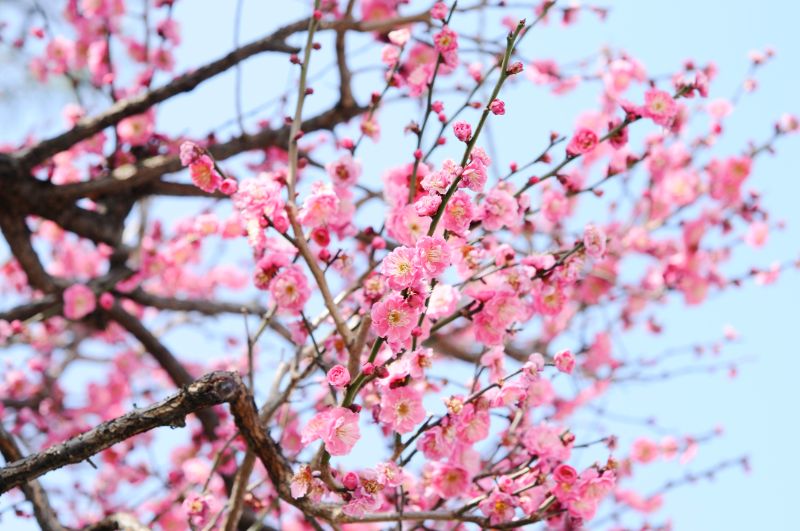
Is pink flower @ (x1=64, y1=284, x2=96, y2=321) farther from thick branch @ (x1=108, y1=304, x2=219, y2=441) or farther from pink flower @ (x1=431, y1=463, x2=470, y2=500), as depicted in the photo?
A: pink flower @ (x1=431, y1=463, x2=470, y2=500)

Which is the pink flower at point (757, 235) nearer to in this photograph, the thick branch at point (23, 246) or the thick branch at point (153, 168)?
the thick branch at point (153, 168)

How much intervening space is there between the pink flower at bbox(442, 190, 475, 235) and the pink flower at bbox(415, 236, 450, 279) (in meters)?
0.19

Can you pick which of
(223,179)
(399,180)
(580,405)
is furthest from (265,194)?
(580,405)

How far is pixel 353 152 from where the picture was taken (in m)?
2.90

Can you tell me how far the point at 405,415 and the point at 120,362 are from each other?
172 inches

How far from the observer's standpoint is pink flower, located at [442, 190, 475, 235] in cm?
199

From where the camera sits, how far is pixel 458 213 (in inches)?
79.3

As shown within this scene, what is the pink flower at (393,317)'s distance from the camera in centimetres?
191

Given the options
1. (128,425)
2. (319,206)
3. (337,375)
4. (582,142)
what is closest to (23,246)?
(319,206)

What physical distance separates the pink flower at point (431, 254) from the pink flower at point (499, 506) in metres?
0.77

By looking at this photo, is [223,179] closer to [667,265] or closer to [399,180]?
[399,180]

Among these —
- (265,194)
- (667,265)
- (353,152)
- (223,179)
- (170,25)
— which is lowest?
(265,194)

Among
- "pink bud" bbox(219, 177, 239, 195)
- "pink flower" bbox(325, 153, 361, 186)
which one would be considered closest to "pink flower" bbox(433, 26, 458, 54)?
"pink flower" bbox(325, 153, 361, 186)

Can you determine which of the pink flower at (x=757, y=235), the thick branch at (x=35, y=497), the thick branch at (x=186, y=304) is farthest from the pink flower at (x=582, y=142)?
the pink flower at (x=757, y=235)
